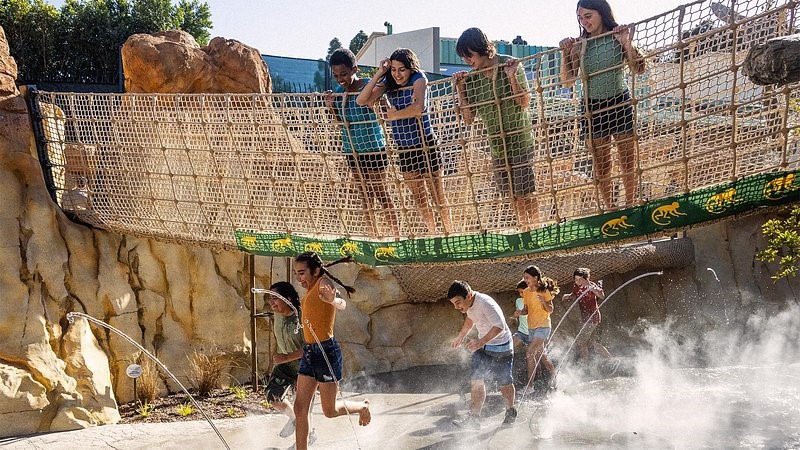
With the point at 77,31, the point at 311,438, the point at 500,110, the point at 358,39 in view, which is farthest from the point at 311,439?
the point at 358,39

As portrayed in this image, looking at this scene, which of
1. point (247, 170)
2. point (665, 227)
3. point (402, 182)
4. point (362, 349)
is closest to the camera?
point (665, 227)

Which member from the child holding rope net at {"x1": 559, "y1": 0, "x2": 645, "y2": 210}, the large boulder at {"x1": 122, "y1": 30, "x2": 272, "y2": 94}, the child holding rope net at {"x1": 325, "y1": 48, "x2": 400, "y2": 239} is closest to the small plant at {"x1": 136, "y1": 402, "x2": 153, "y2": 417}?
the child holding rope net at {"x1": 325, "y1": 48, "x2": 400, "y2": 239}

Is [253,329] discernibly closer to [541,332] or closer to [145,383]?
[145,383]

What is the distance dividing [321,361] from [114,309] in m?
2.85

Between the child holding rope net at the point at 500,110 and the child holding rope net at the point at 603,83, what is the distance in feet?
0.95

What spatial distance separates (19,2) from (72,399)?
→ 14.5m

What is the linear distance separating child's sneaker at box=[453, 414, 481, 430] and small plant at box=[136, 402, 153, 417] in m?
2.42

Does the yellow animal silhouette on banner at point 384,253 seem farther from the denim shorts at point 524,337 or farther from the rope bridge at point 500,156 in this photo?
the denim shorts at point 524,337

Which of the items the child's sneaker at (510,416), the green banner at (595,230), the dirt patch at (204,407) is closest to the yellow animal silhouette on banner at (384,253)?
the green banner at (595,230)

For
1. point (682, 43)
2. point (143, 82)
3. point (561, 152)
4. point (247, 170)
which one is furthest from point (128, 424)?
point (682, 43)

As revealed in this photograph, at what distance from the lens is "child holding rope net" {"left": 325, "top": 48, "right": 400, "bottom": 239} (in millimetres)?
4793

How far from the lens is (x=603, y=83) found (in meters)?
4.11

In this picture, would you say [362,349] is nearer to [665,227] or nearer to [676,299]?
[676,299]

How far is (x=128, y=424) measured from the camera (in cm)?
625
